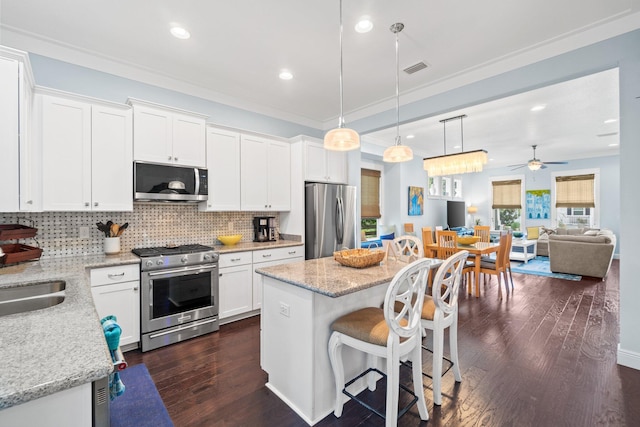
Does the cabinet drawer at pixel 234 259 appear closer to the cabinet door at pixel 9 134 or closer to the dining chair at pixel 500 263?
the cabinet door at pixel 9 134

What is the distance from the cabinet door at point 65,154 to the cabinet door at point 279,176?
200 cm

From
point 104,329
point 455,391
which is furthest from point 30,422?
point 455,391

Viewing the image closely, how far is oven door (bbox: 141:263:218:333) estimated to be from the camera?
2.78 meters

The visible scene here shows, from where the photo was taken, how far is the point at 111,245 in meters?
2.96

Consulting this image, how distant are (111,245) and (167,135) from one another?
128 centimetres

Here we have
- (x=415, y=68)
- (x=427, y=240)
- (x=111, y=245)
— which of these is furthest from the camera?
(x=427, y=240)

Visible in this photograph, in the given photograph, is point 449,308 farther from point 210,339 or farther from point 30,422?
point 210,339

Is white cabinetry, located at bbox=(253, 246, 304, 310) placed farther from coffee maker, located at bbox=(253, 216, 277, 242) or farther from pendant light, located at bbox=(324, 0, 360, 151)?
pendant light, located at bbox=(324, 0, 360, 151)

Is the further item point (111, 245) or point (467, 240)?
point (467, 240)

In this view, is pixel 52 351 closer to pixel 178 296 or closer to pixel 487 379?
pixel 178 296

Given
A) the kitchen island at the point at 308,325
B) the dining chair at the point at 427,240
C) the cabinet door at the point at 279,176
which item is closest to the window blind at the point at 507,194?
the dining chair at the point at 427,240

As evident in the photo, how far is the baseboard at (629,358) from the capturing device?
2.43m

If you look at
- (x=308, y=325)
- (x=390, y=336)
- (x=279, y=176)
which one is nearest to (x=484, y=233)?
(x=279, y=176)

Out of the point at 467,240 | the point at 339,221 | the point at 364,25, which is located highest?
the point at 364,25
